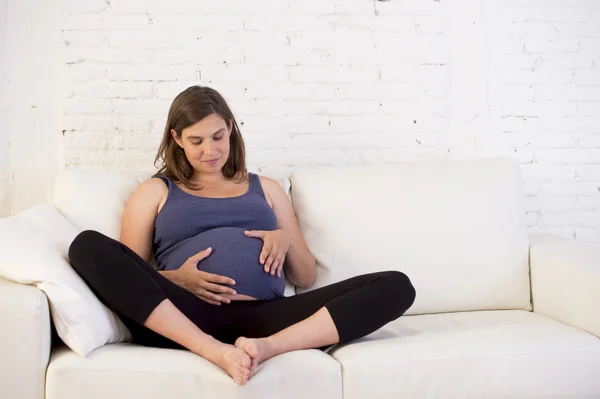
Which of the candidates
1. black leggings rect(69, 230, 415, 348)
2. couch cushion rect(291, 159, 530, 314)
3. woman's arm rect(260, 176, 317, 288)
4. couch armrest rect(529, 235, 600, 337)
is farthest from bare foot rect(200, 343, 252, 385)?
couch armrest rect(529, 235, 600, 337)

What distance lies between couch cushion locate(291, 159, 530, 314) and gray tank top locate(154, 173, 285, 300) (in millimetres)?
209

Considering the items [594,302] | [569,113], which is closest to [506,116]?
[569,113]

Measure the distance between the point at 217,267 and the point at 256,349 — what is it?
0.45 metres

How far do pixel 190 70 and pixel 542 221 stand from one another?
1596mm

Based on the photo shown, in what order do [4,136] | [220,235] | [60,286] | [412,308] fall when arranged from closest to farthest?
[60,286]
[220,235]
[412,308]
[4,136]

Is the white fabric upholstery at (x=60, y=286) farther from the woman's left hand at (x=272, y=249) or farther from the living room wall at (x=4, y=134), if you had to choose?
the living room wall at (x=4, y=134)

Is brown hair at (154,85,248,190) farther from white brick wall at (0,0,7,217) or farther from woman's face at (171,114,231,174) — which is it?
white brick wall at (0,0,7,217)

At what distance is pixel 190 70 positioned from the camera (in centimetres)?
273

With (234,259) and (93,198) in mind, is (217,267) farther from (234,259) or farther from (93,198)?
(93,198)

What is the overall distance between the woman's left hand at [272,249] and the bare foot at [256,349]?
40cm

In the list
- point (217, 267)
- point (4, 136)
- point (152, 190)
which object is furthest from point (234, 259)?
point (4, 136)

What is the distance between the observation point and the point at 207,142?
2223mm

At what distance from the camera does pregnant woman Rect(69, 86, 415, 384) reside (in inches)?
68.5

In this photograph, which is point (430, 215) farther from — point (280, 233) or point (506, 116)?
point (506, 116)
